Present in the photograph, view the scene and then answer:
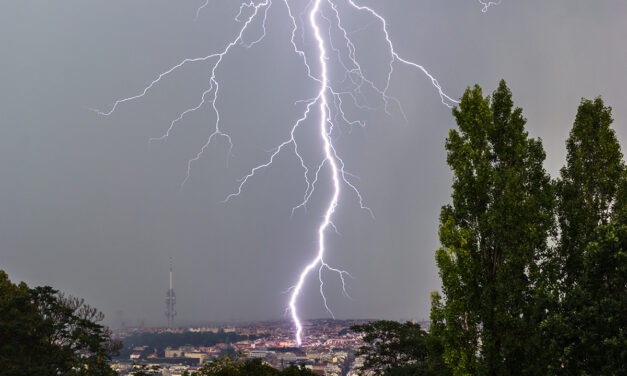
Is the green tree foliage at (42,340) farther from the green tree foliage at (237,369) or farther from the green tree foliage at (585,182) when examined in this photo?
the green tree foliage at (585,182)

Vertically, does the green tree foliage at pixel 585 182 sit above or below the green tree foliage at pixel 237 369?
above

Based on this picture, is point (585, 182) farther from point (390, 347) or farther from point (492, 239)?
point (390, 347)

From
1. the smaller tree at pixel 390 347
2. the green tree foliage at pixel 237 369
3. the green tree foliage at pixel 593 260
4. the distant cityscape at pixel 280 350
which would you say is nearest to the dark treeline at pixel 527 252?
the green tree foliage at pixel 593 260

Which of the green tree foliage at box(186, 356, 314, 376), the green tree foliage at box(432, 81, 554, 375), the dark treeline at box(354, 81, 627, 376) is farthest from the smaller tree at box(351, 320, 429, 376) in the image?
the green tree foliage at box(432, 81, 554, 375)

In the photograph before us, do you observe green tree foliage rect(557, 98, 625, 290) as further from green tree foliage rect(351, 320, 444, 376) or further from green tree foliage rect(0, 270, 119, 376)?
green tree foliage rect(0, 270, 119, 376)

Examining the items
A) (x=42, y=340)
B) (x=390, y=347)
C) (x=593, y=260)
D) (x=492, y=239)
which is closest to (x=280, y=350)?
(x=390, y=347)
